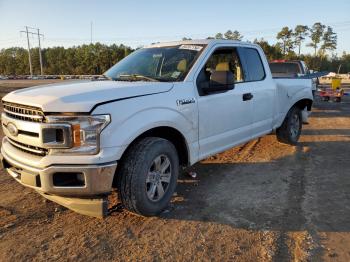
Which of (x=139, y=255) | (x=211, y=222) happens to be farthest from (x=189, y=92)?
(x=139, y=255)

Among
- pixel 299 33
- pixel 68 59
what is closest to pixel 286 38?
pixel 299 33

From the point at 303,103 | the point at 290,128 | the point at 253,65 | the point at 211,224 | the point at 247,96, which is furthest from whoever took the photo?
the point at 303,103

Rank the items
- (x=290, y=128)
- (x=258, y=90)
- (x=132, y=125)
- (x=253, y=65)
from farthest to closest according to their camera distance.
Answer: (x=290, y=128) → (x=253, y=65) → (x=258, y=90) → (x=132, y=125)

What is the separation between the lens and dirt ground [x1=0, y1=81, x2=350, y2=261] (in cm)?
321

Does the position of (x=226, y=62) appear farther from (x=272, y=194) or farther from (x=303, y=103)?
(x=303, y=103)

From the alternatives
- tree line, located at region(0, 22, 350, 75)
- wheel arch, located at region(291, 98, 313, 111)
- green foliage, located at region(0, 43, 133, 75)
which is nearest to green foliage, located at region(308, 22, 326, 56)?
tree line, located at region(0, 22, 350, 75)

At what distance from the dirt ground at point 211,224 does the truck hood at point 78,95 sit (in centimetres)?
127

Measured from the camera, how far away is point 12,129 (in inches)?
143

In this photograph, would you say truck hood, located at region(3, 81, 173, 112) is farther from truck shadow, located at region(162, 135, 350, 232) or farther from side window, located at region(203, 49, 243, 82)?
truck shadow, located at region(162, 135, 350, 232)

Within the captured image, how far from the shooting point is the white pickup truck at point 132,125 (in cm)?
322

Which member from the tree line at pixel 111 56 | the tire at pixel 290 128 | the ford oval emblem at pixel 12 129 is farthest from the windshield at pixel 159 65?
the tree line at pixel 111 56

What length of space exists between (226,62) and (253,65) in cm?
64

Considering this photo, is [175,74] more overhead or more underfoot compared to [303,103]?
more overhead

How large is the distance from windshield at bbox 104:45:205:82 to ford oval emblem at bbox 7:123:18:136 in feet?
4.68
